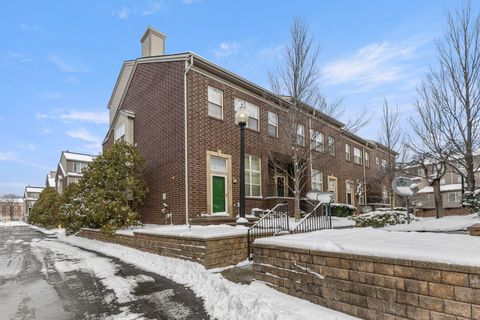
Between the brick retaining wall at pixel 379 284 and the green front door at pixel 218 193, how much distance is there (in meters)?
8.70

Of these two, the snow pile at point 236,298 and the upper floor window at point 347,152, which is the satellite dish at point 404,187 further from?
the upper floor window at point 347,152

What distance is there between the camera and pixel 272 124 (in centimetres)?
1823

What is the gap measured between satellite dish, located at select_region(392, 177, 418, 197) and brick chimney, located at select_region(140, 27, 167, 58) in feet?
45.4

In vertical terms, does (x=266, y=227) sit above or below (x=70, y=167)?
below

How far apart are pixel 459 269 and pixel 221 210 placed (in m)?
11.6

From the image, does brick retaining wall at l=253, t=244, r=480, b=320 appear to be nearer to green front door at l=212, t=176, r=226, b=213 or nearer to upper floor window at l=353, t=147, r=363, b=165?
green front door at l=212, t=176, r=226, b=213

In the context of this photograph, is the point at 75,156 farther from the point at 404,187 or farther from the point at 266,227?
the point at 404,187

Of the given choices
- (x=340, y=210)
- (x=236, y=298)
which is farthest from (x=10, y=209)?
(x=236, y=298)

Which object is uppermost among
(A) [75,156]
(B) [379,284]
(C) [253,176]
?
(A) [75,156]

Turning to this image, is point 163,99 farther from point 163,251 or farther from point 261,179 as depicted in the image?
point 163,251

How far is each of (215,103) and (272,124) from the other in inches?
176

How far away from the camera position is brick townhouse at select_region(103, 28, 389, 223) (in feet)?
44.3

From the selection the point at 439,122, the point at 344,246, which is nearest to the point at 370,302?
the point at 344,246

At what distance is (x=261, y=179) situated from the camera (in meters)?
16.8
